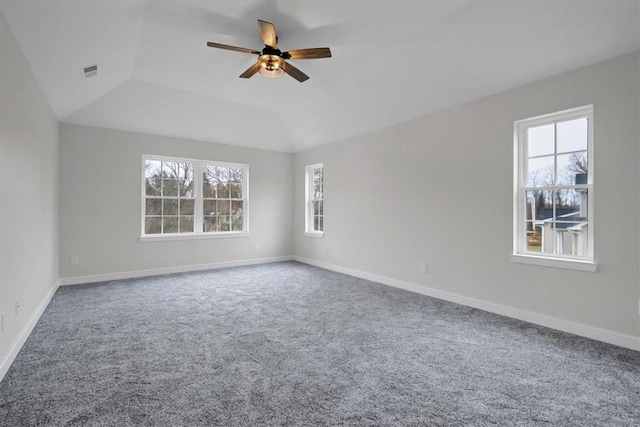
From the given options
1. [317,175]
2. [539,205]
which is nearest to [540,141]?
[539,205]

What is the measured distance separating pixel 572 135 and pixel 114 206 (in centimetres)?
632

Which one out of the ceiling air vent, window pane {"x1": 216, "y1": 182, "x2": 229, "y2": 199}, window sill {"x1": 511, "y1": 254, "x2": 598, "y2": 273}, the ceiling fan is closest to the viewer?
the ceiling fan

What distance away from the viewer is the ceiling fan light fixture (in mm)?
3141

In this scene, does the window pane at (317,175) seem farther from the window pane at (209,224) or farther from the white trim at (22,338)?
the white trim at (22,338)

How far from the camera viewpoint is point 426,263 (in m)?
4.43

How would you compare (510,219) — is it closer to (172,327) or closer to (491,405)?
(491,405)

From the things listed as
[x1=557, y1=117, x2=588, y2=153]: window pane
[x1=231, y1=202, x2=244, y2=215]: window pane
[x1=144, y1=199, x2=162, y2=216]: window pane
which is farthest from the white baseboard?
[x1=144, y1=199, x2=162, y2=216]: window pane

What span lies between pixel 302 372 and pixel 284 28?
3.26 meters

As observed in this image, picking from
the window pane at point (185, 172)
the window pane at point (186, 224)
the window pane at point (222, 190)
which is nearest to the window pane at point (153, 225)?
the window pane at point (186, 224)

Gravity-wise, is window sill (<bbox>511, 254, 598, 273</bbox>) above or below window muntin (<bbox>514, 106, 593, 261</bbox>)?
below

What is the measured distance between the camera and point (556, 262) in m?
3.15

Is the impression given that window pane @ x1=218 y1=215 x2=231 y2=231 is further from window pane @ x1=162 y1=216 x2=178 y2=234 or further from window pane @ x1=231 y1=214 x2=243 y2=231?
window pane @ x1=162 y1=216 x2=178 y2=234

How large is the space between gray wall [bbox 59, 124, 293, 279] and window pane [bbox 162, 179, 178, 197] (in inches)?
16.9

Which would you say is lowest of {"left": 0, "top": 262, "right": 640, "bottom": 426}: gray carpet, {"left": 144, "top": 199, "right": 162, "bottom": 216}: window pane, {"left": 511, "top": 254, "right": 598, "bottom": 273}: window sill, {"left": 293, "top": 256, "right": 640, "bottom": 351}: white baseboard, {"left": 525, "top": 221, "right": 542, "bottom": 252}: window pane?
{"left": 0, "top": 262, "right": 640, "bottom": 426}: gray carpet
